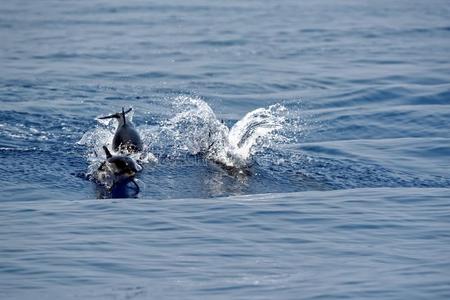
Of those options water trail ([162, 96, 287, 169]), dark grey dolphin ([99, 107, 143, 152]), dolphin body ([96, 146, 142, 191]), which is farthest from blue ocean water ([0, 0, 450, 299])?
dark grey dolphin ([99, 107, 143, 152])

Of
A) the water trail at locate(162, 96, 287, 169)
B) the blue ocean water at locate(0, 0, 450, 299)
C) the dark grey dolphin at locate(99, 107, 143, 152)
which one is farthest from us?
the water trail at locate(162, 96, 287, 169)

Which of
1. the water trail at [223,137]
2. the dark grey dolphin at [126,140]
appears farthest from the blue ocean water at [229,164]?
the dark grey dolphin at [126,140]

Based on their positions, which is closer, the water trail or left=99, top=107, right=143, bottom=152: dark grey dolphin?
left=99, top=107, right=143, bottom=152: dark grey dolphin

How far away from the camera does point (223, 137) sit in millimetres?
14586

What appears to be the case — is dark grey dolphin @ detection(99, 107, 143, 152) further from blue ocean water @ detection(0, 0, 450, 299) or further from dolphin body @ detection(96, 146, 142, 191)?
dolphin body @ detection(96, 146, 142, 191)

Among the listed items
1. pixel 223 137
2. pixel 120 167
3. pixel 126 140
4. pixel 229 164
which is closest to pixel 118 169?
pixel 120 167

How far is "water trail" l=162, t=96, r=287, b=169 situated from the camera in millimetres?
14367

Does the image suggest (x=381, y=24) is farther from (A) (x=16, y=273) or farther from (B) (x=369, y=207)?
(A) (x=16, y=273)

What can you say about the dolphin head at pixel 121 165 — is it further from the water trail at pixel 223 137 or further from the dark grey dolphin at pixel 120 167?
the water trail at pixel 223 137

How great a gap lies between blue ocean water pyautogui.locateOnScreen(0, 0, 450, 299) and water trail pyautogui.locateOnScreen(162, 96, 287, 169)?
0.12 ft

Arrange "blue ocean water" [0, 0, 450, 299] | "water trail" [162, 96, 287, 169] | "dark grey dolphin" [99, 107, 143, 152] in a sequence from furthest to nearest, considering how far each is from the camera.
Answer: "water trail" [162, 96, 287, 169] < "dark grey dolphin" [99, 107, 143, 152] < "blue ocean water" [0, 0, 450, 299]

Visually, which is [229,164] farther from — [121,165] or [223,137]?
[121,165]

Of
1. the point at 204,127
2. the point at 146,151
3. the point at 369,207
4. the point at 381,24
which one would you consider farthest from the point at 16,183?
the point at 381,24

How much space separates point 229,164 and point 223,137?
2.21ft
